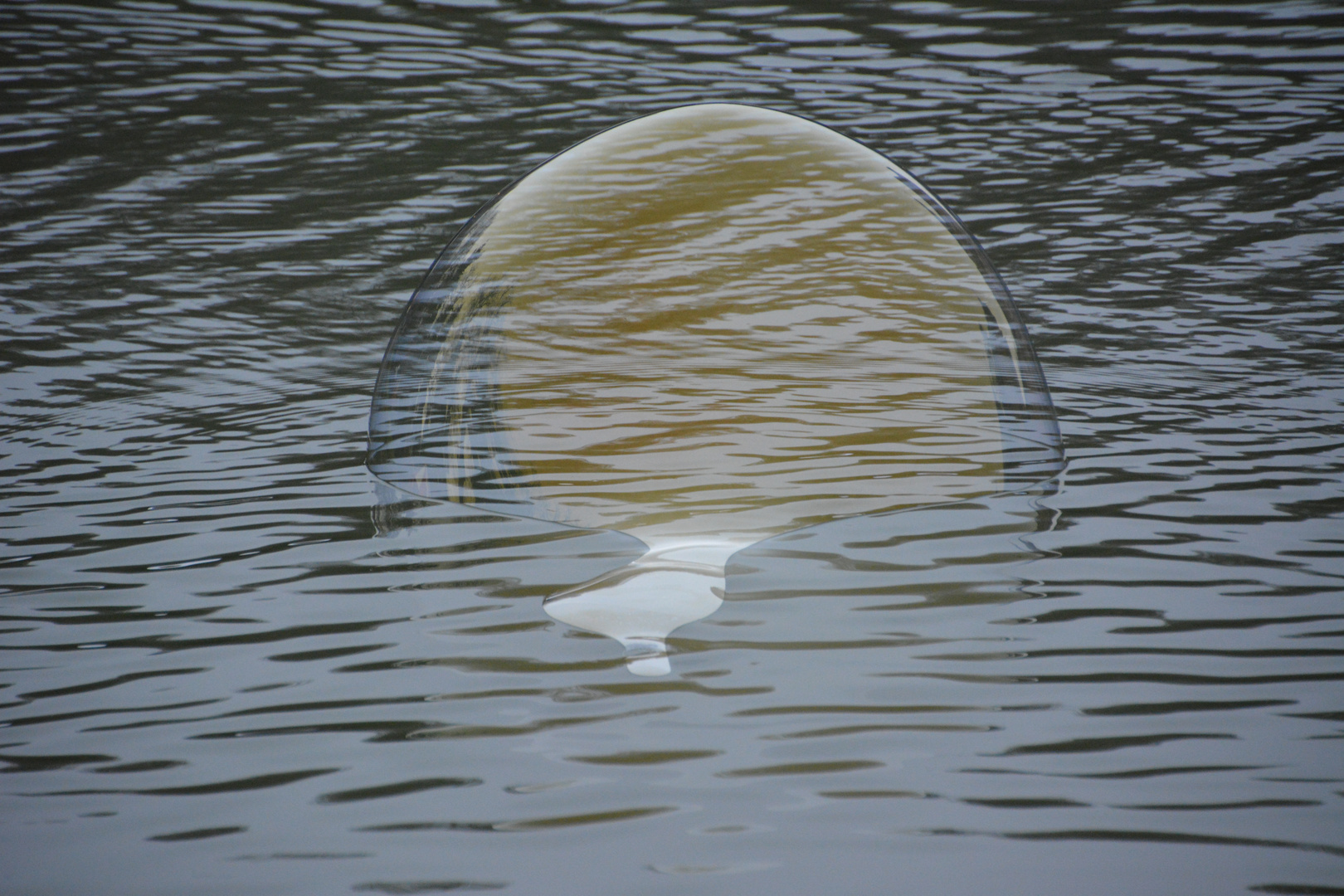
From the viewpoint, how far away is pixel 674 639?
225 cm

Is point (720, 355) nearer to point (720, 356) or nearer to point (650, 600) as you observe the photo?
point (720, 356)

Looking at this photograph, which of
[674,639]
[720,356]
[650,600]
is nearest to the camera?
[674,639]

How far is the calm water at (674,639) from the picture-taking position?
64.9 inches

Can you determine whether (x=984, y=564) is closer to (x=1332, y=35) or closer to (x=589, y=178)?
(x=589, y=178)

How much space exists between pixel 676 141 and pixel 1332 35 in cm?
753

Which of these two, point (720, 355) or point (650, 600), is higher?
point (720, 355)

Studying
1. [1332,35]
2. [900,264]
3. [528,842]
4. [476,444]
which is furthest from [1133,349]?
[1332,35]

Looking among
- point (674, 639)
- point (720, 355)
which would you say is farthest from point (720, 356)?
point (674, 639)

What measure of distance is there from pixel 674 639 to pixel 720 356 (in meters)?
0.79

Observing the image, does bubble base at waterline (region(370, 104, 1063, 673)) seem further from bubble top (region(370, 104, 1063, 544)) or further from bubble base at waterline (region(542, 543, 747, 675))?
bubble base at waterline (region(542, 543, 747, 675))

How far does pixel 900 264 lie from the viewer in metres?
2.92

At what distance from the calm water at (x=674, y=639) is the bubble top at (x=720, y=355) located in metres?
0.11

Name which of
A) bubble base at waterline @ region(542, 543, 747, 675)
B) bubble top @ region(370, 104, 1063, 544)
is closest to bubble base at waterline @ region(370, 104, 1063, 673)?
bubble top @ region(370, 104, 1063, 544)

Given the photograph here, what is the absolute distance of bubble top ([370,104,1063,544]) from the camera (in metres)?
2.81
